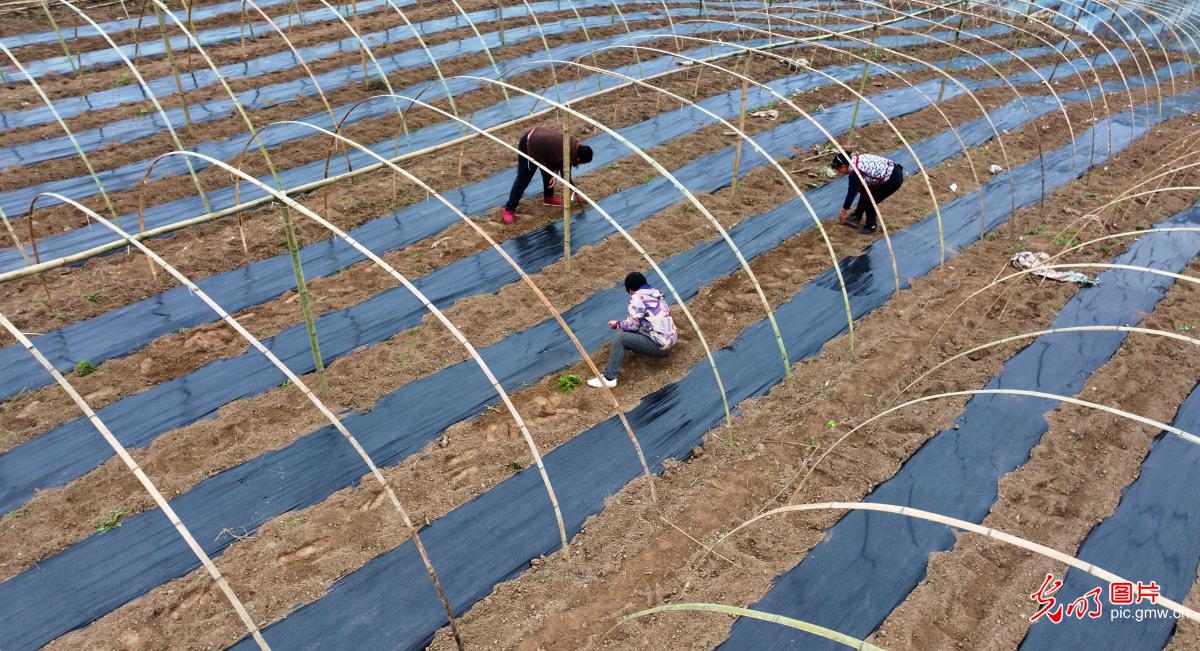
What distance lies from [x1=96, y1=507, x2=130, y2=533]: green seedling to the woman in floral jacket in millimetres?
4290

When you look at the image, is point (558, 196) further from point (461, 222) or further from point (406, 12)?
point (406, 12)

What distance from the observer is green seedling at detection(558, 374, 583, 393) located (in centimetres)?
695

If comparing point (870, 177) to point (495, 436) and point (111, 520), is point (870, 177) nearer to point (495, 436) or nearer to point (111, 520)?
point (495, 436)

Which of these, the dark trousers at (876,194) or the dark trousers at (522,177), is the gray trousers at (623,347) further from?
the dark trousers at (876,194)

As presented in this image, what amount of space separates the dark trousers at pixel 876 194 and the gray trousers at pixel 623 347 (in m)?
4.45

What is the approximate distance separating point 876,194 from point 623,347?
5160 millimetres

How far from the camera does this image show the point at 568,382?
6.96 meters

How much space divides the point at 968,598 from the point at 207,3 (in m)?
21.9

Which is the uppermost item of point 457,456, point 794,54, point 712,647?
point 794,54

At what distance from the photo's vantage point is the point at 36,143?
11062 mm

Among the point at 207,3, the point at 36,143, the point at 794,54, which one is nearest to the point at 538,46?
the point at 794,54

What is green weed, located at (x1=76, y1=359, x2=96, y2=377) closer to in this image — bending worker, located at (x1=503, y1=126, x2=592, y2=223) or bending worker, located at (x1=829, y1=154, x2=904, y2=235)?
bending worker, located at (x1=503, y1=126, x2=592, y2=223)

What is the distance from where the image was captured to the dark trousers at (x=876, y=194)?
9.45m

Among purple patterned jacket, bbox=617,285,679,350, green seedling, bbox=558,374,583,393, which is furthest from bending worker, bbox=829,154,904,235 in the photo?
green seedling, bbox=558,374,583,393
